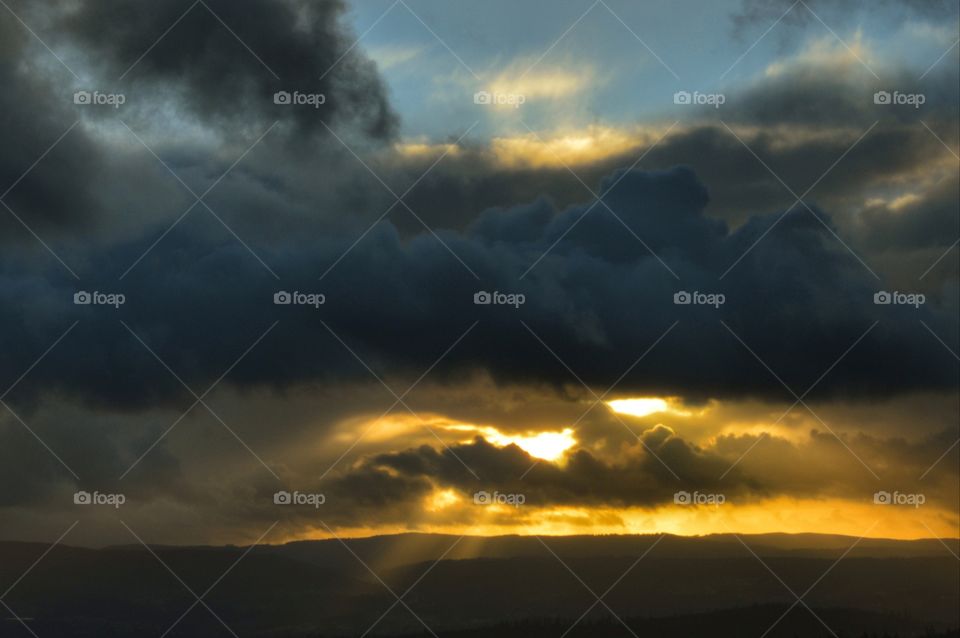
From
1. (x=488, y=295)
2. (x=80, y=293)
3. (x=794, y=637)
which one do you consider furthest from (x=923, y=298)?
(x=794, y=637)

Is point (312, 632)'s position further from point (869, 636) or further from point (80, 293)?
point (80, 293)

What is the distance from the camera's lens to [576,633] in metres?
176

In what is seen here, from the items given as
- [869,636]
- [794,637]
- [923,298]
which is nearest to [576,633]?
[794,637]

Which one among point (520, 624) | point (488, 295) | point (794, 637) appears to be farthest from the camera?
point (520, 624)

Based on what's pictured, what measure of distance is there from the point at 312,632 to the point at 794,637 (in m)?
77.9

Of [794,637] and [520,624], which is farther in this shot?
[520,624]

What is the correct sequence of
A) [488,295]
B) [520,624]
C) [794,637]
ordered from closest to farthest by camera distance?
[488,295] < [794,637] < [520,624]

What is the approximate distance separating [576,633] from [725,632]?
34.0 meters

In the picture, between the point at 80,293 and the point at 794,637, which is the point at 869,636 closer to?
the point at 794,637

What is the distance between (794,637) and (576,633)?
3112 cm

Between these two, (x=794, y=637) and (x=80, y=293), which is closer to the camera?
(x=80, y=293)

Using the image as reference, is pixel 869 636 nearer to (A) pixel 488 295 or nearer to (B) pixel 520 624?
(B) pixel 520 624

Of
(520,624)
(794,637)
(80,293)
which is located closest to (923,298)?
(80,293)

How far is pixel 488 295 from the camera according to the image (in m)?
66.2
